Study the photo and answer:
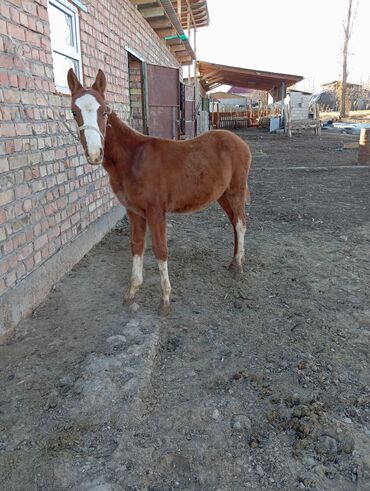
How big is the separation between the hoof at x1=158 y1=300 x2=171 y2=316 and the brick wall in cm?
117

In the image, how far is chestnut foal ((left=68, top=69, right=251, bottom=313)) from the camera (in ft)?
9.86

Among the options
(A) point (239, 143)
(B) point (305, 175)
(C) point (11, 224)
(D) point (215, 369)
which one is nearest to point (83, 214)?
(C) point (11, 224)

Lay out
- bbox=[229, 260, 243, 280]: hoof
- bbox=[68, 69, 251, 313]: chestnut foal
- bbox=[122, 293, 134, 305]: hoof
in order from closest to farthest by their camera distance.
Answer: bbox=[68, 69, 251, 313]: chestnut foal < bbox=[122, 293, 134, 305]: hoof < bbox=[229, 260, 243, 280]: hoof

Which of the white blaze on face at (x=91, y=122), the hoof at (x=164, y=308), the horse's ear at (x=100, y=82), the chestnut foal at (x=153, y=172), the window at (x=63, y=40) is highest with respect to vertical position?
the window at (x=63, y=40)

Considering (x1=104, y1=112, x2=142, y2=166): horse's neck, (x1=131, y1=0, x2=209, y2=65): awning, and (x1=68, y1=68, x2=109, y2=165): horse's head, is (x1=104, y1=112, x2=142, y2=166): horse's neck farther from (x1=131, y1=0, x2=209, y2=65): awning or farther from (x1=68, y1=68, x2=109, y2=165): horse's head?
(x1=131, y1=0, x2=209, y2=65): awning

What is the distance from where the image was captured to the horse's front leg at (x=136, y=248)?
11.6ft

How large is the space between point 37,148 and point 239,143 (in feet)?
6.80

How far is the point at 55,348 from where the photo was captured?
282cm

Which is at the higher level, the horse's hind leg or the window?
the window

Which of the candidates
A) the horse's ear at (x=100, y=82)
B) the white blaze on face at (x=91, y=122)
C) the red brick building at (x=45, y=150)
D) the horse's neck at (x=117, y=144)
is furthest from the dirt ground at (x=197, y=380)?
the horse's ear at (x=100, y=82)

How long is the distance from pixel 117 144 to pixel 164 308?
4.92 feet

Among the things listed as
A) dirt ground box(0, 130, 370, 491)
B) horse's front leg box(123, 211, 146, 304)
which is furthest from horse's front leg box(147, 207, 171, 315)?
horse's front leg box(123, 211, 146, 304)

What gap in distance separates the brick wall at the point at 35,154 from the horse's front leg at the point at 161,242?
1.06 metres

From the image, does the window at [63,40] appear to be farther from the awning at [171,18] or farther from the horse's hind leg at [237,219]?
the awning at [171,18]
